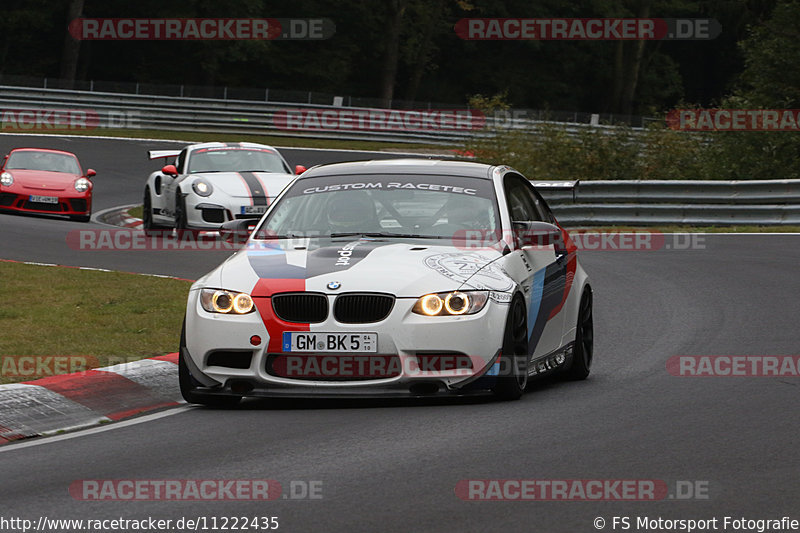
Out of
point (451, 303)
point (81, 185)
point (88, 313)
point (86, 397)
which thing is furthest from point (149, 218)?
point (451, 303)

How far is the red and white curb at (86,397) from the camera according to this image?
774 cm

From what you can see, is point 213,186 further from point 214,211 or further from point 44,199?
point 44,199

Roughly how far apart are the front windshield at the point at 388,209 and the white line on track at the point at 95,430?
1.38m

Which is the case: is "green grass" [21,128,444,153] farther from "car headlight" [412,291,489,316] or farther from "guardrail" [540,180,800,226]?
"car headlight" [412,291,489,316]

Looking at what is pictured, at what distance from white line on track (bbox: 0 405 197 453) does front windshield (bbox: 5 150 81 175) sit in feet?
57.6

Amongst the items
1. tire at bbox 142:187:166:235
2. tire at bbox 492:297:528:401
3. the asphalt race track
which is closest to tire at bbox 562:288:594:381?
the asphalt race track

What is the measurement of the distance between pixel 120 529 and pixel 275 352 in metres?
2.67

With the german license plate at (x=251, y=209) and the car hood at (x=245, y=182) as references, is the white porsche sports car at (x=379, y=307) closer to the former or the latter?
the german license plate at (x=251, y=209)

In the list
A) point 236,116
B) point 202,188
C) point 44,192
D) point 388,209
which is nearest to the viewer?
point 388,209

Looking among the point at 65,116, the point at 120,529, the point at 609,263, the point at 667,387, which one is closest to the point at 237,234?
the point at 667,387

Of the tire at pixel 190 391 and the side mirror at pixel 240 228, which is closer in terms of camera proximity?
the tire at pixel 190 391

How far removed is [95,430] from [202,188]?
1259 centimetres

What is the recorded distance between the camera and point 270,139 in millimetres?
48031

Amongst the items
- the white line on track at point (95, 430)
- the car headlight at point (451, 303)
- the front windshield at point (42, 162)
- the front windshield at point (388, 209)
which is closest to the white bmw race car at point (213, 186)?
the front windshield at point (42, 162)
